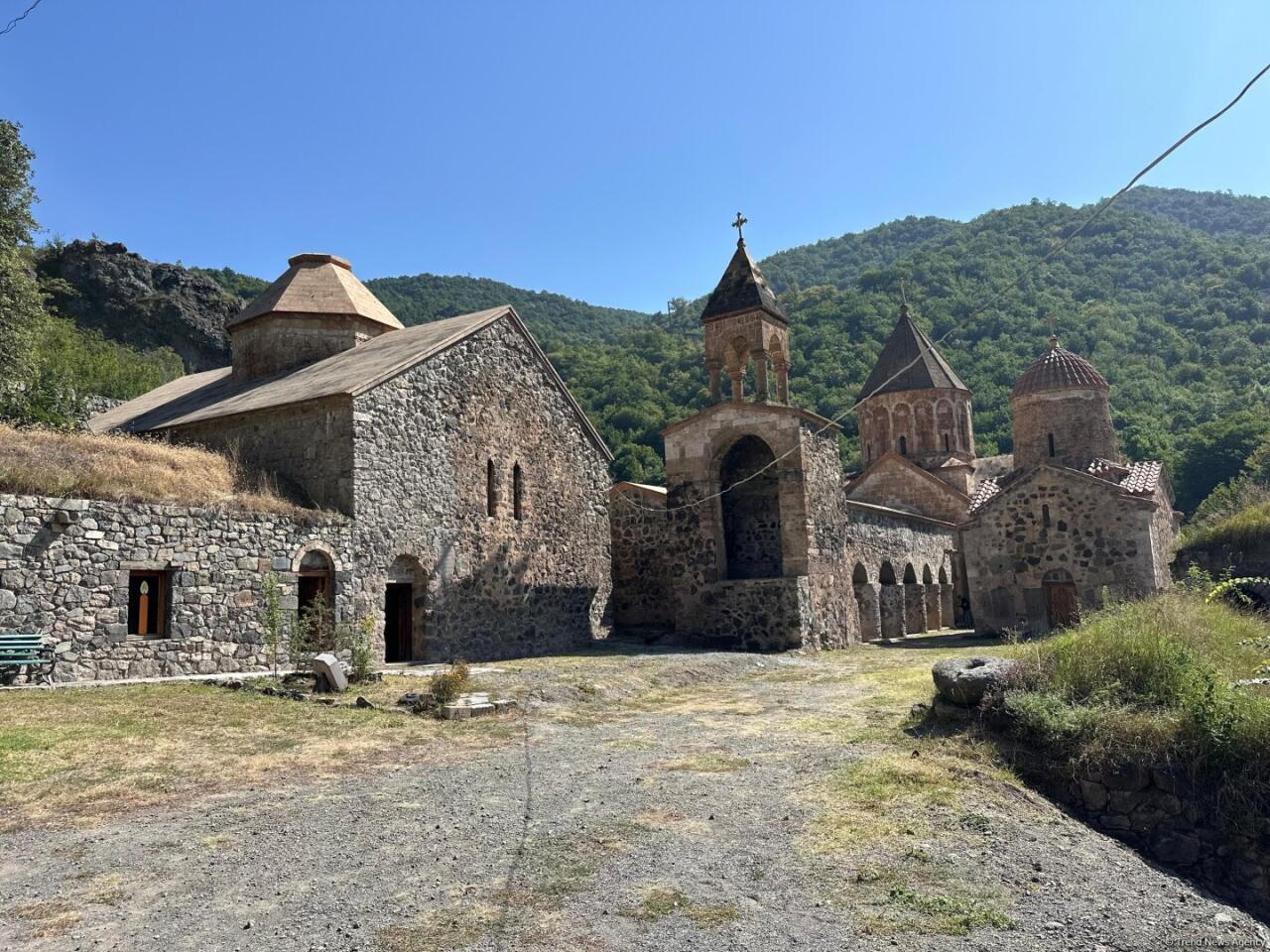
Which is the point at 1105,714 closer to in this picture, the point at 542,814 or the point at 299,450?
the point at 542,814

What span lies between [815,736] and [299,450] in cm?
1065

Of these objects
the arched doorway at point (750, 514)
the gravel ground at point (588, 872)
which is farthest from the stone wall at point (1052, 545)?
the gravel ground at point (588, 872)

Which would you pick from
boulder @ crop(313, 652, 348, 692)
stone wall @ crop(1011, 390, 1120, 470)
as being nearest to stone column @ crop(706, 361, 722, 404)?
stone wall @ crop(1011, 390, 1120, 470)

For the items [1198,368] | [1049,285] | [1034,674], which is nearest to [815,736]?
[1034,674]

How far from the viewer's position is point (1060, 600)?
1969 centimetres

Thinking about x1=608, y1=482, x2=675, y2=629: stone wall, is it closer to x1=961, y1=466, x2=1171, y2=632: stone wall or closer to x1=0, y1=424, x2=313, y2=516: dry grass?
x1=961, y1=466, x2=1171, y2=632: stone wall

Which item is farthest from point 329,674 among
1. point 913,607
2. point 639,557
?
point 913,607

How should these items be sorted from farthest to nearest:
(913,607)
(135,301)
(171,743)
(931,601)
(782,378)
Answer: (135,301), (931,601), (913,607), (782,378), (171,743)

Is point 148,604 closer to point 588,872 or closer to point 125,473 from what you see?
point 125,473

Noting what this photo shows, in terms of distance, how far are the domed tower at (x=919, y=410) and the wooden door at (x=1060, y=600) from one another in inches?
449

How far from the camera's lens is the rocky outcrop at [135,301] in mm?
43062

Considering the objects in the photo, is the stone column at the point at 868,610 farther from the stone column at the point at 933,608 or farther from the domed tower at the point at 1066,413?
the domed tower at the point at 1066,413

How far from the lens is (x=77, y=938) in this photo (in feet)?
13.5

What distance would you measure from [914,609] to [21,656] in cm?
2217
